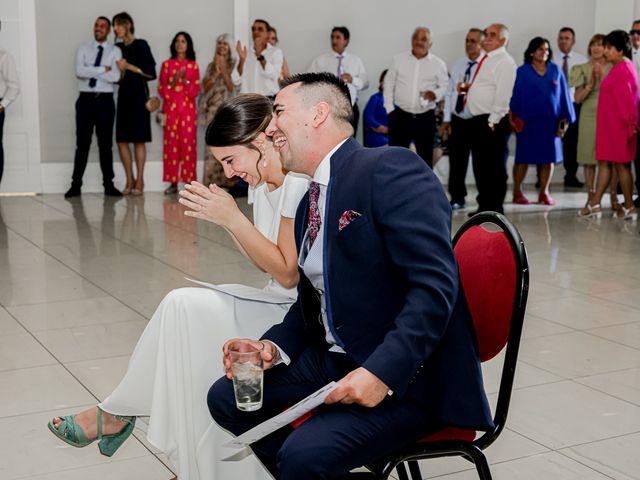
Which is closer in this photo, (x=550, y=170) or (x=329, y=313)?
(x=329, y=313)

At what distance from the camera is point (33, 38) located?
929 cm

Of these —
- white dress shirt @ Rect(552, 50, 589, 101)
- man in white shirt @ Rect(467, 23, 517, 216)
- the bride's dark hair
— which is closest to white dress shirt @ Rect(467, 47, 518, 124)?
man in white shirt @ Rect(467, 23, 517, 216)

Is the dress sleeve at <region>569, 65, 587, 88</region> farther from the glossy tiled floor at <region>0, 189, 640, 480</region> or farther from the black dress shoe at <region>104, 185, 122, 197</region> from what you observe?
the black dress shoe at <region>104, 185, 122, 197</region>

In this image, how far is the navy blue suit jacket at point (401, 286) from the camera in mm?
1640

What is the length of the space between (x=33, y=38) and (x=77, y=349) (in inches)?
252

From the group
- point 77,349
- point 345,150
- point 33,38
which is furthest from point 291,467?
point 33,38

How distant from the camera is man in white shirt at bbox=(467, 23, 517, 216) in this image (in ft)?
24.7

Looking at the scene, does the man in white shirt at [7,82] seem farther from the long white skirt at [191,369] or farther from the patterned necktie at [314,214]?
the patterned necktie at [314,214]

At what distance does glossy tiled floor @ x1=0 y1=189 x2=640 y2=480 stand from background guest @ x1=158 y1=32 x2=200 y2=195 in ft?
6.73

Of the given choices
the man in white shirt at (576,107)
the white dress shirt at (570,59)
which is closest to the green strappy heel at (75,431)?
the man in white shirt at (576,107)

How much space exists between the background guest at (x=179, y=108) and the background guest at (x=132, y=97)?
0.71ft

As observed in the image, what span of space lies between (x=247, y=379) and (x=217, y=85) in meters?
8.07

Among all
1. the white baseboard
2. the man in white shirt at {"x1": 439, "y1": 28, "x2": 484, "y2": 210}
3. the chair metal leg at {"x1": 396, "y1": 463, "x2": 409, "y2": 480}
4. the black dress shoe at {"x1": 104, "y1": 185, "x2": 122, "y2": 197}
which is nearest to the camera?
the chair metal leg at {"x1": 396, "y1": 463, "x2": 409, "y2": 480}

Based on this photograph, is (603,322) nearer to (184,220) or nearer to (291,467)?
(291,467)
